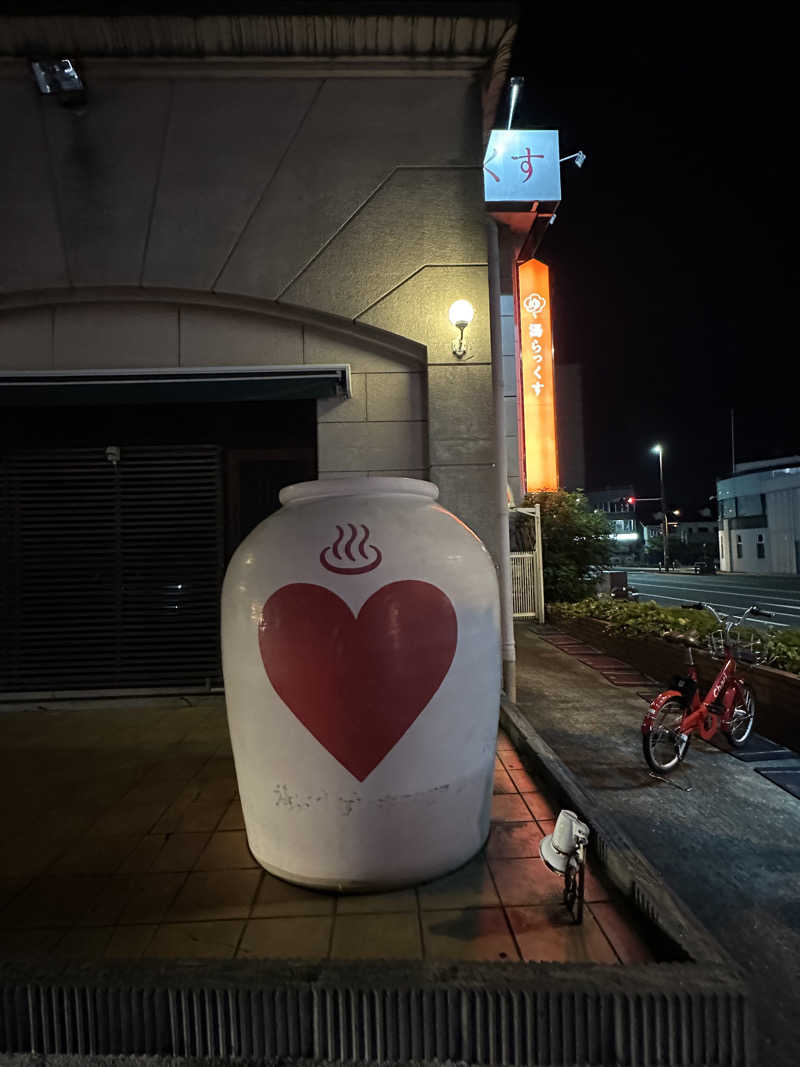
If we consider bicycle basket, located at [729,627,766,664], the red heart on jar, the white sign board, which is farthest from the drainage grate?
the white sign board

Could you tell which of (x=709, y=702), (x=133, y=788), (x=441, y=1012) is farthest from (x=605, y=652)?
(x=441, y=1012)

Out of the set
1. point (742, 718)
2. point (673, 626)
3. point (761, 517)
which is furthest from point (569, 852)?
point (761, 517)

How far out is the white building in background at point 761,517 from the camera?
37.9 m

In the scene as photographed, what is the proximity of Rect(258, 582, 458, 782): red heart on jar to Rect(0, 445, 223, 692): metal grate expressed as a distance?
12.9 ft

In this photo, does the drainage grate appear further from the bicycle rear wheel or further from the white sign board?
the white sign board

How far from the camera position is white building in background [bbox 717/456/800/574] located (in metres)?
37.9

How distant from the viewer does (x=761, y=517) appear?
134 ft

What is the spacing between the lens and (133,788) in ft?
13.1

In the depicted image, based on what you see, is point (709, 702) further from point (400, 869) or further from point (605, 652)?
point (605, 652)

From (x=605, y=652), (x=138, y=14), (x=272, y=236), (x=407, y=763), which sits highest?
(x=138, y=14)

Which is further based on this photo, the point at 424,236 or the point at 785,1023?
the point at 424,236

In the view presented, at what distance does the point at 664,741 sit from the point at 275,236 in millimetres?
6336

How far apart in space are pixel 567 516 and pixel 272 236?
1154cm

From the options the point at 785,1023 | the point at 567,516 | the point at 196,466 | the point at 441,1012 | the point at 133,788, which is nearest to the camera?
the point at 441,1012
